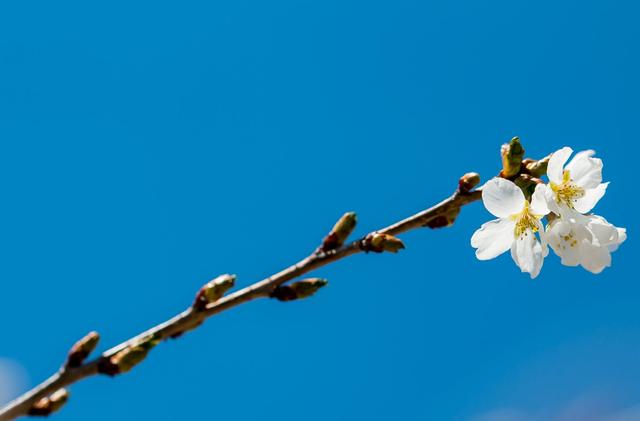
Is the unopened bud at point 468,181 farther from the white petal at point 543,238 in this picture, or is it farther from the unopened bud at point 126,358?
the unopened bud at point 126,358

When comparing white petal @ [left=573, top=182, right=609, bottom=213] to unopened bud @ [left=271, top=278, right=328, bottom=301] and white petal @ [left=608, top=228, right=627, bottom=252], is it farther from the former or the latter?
unopened bud @ [left=271, top=278, right=328, bottom=301]

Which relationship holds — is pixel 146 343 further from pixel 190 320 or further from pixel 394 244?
pixel 394 244

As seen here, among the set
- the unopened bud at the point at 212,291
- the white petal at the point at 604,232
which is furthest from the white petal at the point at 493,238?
the unopened bud at the point at 212,291

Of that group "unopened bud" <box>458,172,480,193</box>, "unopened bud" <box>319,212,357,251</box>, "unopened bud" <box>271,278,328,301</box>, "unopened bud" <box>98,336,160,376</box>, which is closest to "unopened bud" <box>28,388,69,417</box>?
"unopened bud" <box>98,336,160,376</box>

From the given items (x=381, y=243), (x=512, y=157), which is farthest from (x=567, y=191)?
(x=381, y=243)

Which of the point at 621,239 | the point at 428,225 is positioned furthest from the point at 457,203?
the point at 621,239
